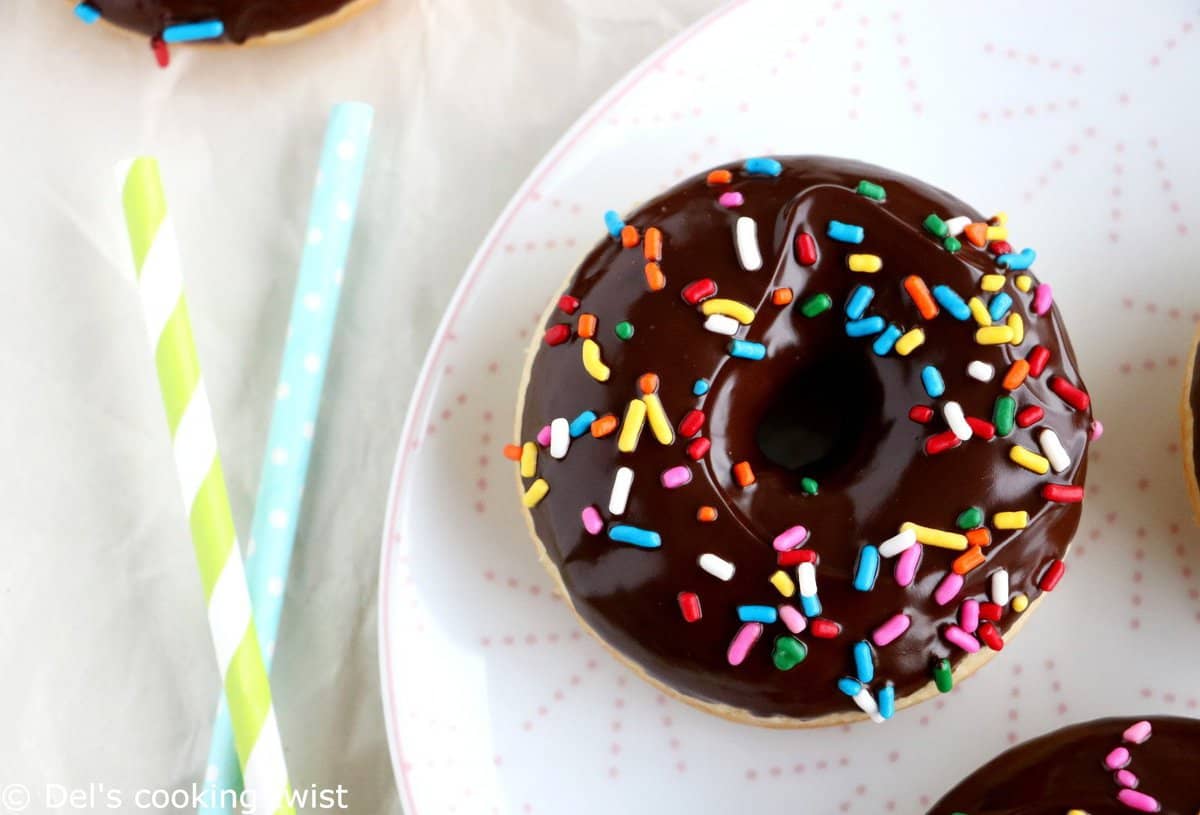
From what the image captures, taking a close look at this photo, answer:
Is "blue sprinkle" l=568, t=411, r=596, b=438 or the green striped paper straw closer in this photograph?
"blue sprinkle" l=568, t=411, r=596, b=438

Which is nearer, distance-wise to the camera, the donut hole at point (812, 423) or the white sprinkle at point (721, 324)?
the white sprinkle at point (721, 324)

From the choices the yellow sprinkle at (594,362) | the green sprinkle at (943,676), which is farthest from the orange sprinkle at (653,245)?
the green sprinkle at (943,676)

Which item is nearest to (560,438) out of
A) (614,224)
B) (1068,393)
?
(614,224)

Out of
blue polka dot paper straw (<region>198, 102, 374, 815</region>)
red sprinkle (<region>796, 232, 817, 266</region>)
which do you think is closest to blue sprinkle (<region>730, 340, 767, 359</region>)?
red sprinkle (<region>796, 232, 817, 266</region>)

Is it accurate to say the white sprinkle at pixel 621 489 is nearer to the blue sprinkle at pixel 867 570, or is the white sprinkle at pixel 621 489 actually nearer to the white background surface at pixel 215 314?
the blue sprinkle at pixel 867 570

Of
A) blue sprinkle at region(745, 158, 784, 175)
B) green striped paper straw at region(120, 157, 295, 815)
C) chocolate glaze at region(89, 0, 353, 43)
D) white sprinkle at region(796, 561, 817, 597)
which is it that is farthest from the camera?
chocolate glaze at region(89, 0, 353, 43)

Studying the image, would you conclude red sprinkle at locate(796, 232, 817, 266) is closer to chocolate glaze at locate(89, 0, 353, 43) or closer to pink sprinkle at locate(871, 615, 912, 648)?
pink sprinkle at locate(871, 615, 912, 648)

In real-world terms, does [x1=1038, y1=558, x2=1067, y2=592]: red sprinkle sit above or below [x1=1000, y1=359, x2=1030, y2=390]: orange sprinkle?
below

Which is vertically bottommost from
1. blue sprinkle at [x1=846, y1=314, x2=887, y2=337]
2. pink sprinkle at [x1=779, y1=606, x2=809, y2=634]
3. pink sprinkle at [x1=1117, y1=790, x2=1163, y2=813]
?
pink sprinkle at [x1=1117, y1=790, x2=1163, y2=813]
